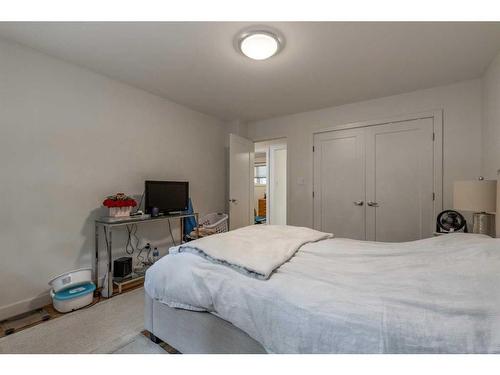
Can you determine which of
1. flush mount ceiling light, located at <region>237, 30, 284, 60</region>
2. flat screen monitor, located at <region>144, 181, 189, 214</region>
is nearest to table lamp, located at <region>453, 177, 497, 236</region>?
flush mount ceiling light, located at <region>237, 30, 284, 60</region>

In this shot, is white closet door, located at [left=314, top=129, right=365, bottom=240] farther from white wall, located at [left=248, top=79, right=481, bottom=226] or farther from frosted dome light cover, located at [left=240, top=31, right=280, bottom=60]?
frosted dome light cover, located at [left=240, top=31, right=280, bottom=60]

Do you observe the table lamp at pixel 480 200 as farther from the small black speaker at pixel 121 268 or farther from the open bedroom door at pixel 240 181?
the small black speaker at pixel 121 268

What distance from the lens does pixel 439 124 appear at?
9.16ft

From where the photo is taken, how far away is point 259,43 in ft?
6.19

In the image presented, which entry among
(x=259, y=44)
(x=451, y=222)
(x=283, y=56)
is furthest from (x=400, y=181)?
(x=259, y=44)

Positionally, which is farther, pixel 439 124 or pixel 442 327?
pixel 439 124

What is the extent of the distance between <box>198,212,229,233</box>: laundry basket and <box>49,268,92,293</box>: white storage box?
148 centimetres

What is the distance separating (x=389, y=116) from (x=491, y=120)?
3.29 ft

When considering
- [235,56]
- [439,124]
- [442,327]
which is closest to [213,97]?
[235,56]

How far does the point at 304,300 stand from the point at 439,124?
2976 mm

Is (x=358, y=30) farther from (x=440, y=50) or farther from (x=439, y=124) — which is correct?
(x=439, y=124)

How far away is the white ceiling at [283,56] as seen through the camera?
5.93ft

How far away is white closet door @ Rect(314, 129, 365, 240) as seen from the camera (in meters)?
3.33

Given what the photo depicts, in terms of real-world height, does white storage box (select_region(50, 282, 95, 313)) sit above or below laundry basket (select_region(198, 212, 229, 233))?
below
